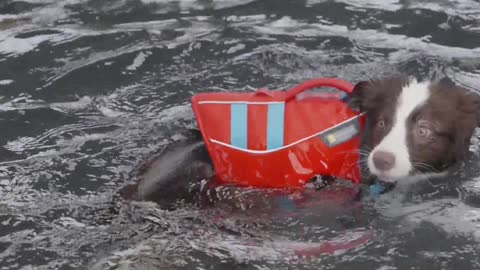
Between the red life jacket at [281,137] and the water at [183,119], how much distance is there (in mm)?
162

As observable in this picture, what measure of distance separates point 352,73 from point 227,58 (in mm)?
1161

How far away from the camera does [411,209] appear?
5.66 metres

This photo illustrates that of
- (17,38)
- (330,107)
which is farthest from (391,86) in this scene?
(17,38)

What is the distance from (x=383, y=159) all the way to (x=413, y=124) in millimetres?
359

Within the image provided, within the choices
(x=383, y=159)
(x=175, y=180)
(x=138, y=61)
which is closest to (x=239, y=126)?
(x=175, y=180)

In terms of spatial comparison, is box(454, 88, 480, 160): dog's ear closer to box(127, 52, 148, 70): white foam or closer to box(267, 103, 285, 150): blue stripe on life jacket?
box(267, 103, 285, 150): blue stripe on life jacket

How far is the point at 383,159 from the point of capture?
502cm

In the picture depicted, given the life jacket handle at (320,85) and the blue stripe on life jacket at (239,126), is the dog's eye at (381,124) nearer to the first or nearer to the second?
the life jacket handle at (320,85)

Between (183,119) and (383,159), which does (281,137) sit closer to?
(383,159)

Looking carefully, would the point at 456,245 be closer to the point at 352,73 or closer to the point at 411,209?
the point at 411,209

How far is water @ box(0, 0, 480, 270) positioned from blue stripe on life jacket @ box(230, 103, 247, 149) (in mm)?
346

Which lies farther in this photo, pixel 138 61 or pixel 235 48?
pixel 235 48

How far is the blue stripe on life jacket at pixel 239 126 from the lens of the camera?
5602mm

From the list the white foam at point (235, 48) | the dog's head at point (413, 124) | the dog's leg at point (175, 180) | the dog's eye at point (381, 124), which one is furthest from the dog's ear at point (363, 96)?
the white foam at point (235, 48)
